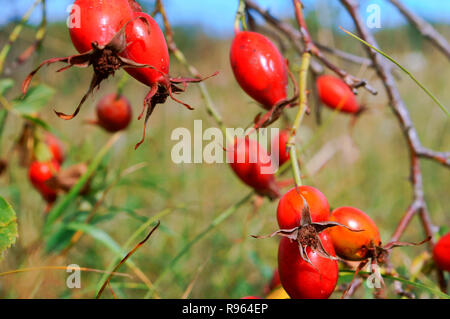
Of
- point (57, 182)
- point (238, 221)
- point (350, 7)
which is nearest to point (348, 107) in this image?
point (350, 7)

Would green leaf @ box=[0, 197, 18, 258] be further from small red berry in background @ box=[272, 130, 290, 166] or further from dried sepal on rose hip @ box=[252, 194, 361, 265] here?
small red berry in background @ box=[272, 130, 290, 166]

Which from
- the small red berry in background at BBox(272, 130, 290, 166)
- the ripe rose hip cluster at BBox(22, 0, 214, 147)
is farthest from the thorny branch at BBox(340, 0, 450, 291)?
the ripe rose hip cluster at BBox(22, 0, 214, 147)

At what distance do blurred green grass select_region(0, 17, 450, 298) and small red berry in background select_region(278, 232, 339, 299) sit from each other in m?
0.40

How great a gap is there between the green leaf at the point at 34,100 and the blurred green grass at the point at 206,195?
113 millimetres

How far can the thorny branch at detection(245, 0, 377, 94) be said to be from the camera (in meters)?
0.91

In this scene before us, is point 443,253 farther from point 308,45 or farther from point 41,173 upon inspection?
point 41,173

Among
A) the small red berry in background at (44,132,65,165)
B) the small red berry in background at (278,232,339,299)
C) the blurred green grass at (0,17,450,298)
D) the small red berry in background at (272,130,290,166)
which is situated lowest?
the blurred green grass at (0,17,450,298)

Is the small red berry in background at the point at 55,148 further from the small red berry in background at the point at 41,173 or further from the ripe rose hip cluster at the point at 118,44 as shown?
the ripe rose hip cluster at the point at 118,44

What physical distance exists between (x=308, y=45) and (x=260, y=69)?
111 mm

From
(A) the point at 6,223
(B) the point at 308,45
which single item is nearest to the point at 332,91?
(B) the point at 308,45

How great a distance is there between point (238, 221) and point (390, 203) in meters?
0.83

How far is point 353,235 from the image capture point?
2.53ft

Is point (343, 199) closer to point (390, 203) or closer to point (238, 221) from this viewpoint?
point (390, 203)
